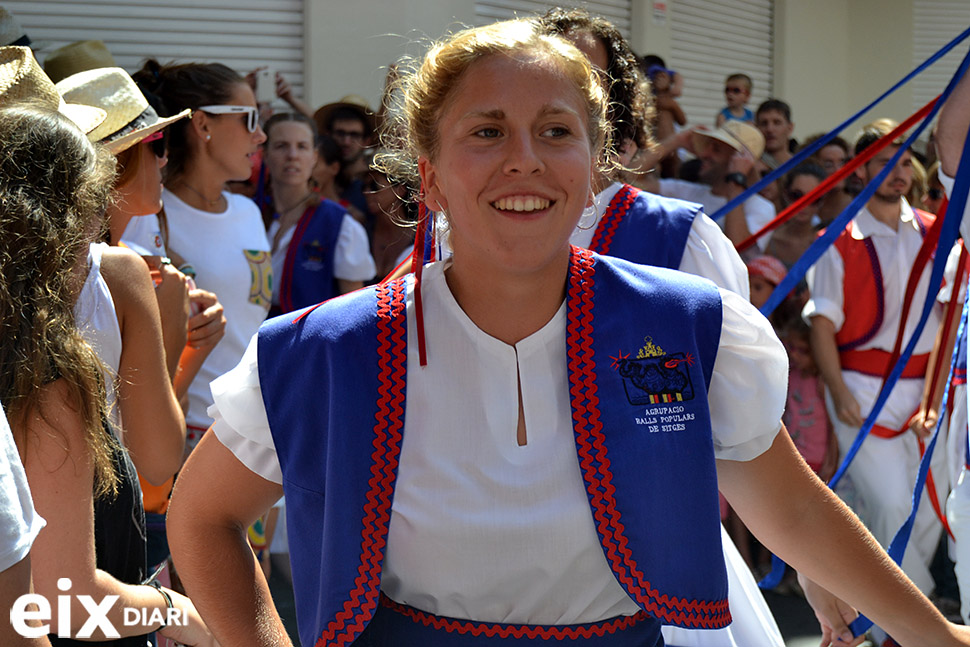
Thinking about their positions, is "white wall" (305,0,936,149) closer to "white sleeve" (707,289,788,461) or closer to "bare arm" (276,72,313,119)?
"bare arm" (276,72,313,119)

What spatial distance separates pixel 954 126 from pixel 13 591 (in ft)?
6.77

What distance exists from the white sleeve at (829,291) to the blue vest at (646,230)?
256 cm

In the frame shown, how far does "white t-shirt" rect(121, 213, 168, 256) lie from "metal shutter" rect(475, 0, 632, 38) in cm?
414

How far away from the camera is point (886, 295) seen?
15.9ft

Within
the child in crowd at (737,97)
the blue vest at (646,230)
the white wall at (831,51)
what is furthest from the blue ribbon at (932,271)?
the white wall at (831,51)

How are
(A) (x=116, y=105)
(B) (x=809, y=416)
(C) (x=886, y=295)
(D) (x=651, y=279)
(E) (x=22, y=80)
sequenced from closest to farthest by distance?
(D) (x=651, y=279), (E) (x=22, y=80), (A) (x=116, y=105), (C) (x=886, y=295), (B) (x=809, y=416)

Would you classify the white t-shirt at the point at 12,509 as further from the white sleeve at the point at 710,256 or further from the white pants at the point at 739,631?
the white sleeve at the point at 710,256

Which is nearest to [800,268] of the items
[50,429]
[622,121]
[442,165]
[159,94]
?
[622,121]

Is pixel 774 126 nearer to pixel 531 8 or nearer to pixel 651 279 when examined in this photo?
pixel 531 8

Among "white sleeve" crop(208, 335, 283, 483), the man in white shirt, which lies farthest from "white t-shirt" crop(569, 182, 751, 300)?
the man in white shirt

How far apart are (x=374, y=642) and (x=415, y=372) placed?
1.27 ft

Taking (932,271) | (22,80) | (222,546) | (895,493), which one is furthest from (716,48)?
(222,546)

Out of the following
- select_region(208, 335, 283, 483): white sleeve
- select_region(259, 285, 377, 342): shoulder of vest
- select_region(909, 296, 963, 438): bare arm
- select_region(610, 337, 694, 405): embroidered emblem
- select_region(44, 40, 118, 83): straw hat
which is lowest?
select_region(909, 296, 963, 438): bare arm

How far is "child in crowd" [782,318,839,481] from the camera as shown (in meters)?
5.08
